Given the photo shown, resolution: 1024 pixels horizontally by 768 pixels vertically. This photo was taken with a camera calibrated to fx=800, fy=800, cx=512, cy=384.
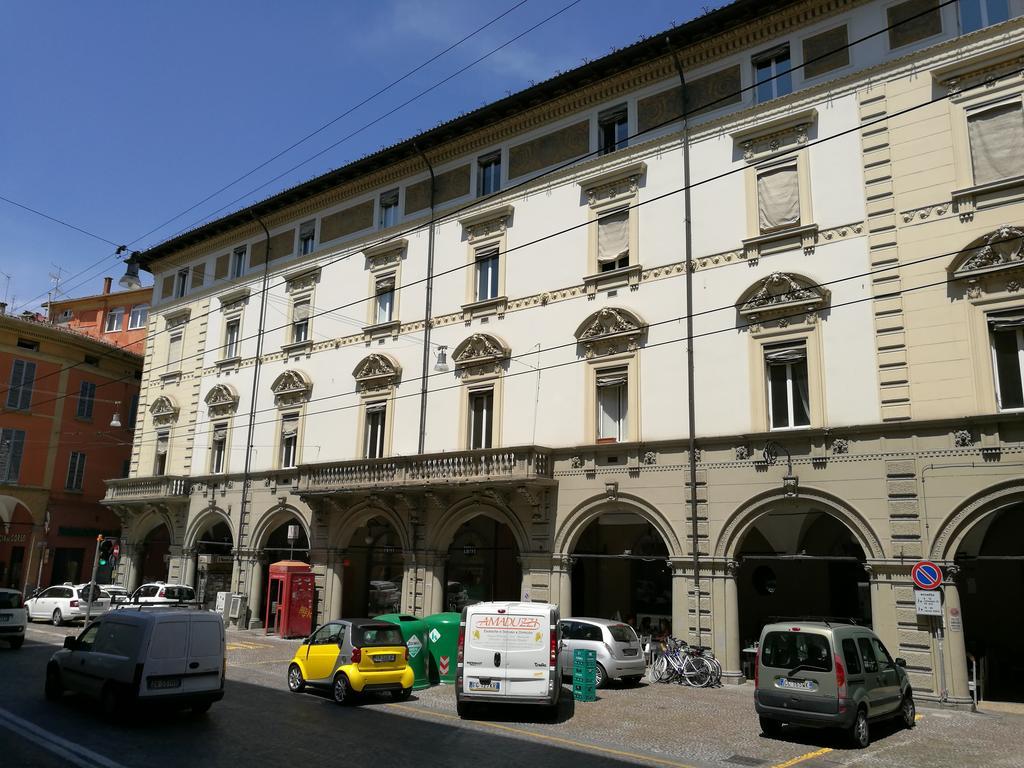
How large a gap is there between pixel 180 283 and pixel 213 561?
1403 centimetres

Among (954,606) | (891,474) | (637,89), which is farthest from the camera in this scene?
(637,89)

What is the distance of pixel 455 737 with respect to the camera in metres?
12.5

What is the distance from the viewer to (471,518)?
85.3 feet

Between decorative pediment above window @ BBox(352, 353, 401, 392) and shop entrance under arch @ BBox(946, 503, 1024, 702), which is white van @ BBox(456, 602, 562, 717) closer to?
shop entrance under arch @ BBox(946, 503, 1024, 702)

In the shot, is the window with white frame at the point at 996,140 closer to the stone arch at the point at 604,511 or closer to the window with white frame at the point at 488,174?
the stone arch at the point at 604,511

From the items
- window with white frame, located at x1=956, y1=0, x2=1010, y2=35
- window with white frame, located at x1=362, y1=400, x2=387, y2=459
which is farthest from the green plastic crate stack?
window with white frame, located at x1=956, y1=0, x2=1010, y2=35

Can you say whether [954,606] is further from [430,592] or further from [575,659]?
[430,592]

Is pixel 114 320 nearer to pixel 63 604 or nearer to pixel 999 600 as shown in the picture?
pixel 63 604

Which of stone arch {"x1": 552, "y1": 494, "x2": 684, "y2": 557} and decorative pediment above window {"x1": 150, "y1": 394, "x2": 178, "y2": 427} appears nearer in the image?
stone arch {"x1": 552, "y1": 494, "x2": 684, "y2": 557}

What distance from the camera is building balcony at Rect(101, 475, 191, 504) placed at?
34688 millimetres

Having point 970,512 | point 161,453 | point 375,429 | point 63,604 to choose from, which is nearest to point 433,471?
point 375,429

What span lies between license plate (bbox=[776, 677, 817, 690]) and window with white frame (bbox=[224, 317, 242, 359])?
2765 cm

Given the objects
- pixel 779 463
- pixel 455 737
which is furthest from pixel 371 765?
pixel 779 463

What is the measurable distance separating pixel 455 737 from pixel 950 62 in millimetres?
18001
